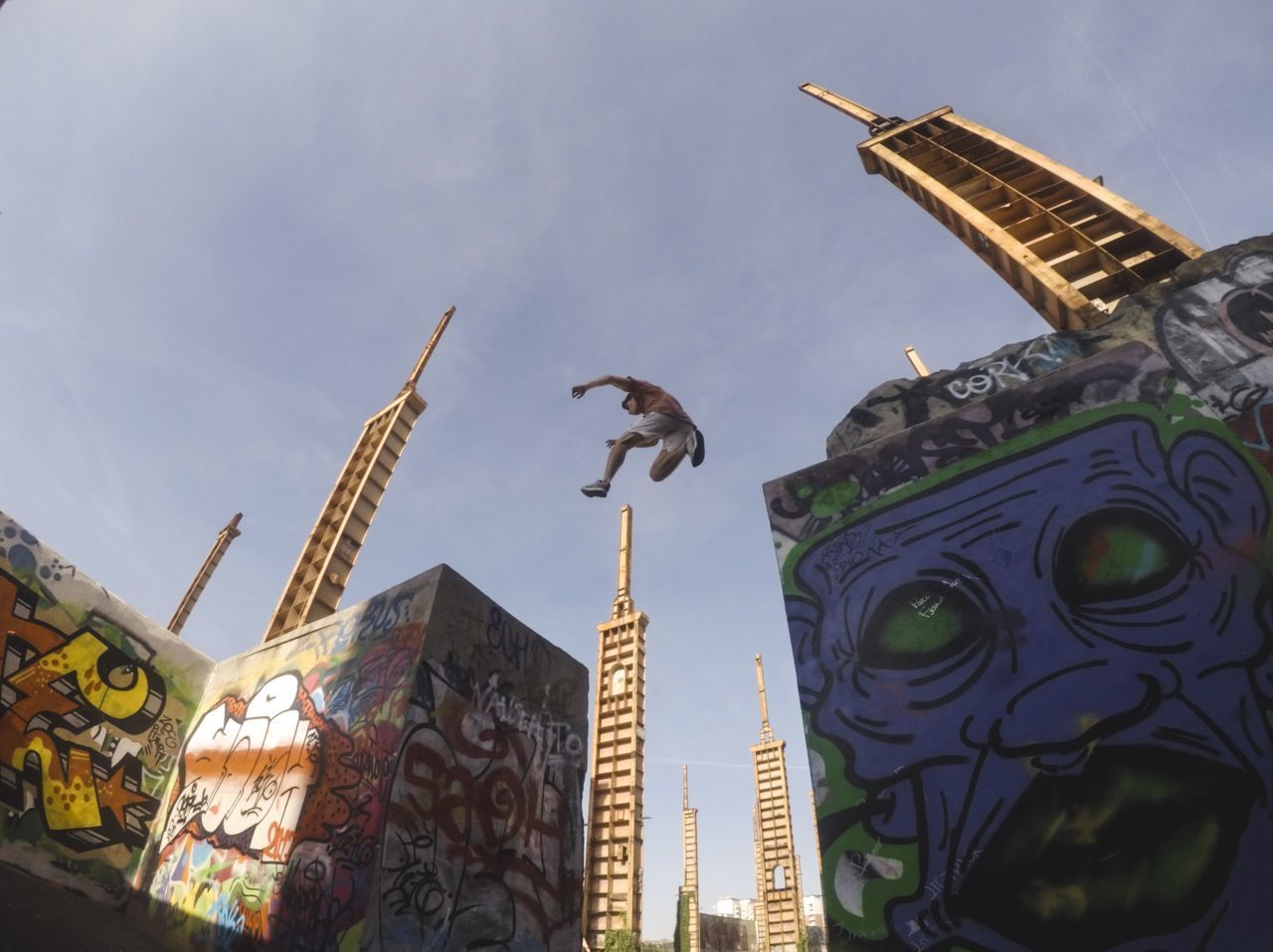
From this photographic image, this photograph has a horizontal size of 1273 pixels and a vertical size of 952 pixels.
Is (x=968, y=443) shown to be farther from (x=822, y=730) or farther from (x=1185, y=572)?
(x=822, y=730)

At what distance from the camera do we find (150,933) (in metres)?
6.09

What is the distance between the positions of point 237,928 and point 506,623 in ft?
10.0

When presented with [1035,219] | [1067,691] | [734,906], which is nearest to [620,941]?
[1067,691]

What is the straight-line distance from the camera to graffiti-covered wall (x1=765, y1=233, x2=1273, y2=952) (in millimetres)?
2898

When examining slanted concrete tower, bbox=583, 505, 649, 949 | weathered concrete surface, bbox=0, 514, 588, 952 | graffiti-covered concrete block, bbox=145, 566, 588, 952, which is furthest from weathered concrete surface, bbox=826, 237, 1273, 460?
slanted concrete tower, bbox=583, 505, 649, 949

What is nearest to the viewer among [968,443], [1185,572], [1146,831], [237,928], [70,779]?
[1146,831]

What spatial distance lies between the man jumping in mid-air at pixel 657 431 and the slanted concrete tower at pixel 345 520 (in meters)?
8.00

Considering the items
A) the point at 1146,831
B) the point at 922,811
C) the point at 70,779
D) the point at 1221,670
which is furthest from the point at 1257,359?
the point at 70,779

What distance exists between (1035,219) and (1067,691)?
1057cm

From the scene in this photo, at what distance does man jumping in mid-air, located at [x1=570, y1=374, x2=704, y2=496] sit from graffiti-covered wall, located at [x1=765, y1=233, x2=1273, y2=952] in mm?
3236

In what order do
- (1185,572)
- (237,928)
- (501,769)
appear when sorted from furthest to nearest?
(501,769) < (237,928) < (1185,572)

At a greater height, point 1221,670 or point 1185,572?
point 1185,572

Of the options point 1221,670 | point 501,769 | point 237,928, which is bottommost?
point 237,928

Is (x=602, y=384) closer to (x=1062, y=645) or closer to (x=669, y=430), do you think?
(x=669, y=430)
